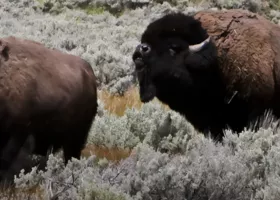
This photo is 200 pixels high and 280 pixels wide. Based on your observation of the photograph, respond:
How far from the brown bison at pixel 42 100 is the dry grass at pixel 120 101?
3101 mm

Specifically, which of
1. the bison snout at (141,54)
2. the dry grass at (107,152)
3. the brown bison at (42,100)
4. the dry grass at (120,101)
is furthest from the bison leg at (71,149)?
the dry grass at (120,101)

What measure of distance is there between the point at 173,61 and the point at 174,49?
0.51 feet

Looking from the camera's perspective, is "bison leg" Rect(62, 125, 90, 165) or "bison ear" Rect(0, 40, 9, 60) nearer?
"bison ear" Rect(0, 40, 9, 60)

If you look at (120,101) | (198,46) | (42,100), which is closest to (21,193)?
(42,100)

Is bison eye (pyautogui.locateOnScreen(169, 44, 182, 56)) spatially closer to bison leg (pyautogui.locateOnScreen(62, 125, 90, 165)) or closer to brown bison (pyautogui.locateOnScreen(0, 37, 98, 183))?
brown bison (pyautogui.locateOnScreen(0, 37, 98, 183))

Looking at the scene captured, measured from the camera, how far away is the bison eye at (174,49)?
679 centimetres

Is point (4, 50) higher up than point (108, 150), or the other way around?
A: point (4, 50)

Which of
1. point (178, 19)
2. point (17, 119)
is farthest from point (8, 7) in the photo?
point (17, 119)

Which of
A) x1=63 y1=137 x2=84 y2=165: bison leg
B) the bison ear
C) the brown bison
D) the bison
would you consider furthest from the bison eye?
the bison ear

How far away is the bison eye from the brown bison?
116 cm

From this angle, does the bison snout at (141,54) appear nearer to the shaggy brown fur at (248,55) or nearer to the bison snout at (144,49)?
the bison snout at (144,49)

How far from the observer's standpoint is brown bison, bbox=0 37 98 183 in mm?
4941

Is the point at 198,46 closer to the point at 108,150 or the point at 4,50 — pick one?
the point at 108,150

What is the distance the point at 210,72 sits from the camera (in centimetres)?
674
